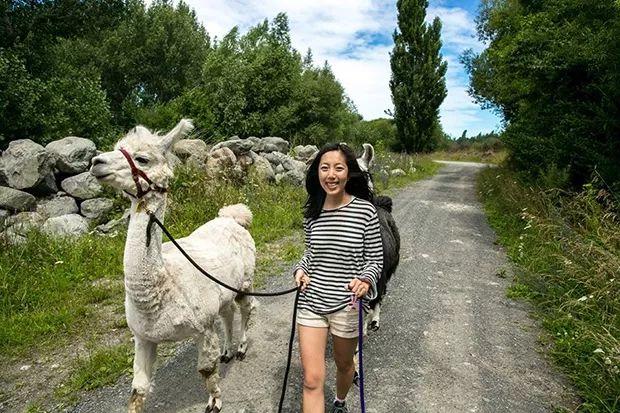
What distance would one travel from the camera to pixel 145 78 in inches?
1236

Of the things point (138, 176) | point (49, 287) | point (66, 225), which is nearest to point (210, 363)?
point (138, 176)

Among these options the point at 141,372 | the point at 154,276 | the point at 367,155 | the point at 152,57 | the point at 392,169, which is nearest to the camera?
the point at 154,276

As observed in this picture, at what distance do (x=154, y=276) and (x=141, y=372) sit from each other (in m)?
0.70

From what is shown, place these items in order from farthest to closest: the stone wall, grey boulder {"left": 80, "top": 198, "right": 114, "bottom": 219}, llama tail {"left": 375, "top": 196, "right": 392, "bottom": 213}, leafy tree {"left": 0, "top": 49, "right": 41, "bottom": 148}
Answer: leafy tree {"left": 0, "top": 49, "right": 41, "bottom": 148}
grey boulder {"left": 80, "top": 198, "right": 114, "bottom": 219}
the stone wall
llama tail {"left": 375, "top": 196, "right": 392, "bottom": 213}

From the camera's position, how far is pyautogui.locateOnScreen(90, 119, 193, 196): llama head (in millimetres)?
2451

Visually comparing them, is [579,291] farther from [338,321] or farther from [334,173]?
[334,173]

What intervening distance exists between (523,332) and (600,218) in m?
2.96

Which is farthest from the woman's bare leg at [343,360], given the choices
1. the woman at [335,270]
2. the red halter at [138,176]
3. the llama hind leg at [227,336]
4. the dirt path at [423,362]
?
the red halter at [138,176]

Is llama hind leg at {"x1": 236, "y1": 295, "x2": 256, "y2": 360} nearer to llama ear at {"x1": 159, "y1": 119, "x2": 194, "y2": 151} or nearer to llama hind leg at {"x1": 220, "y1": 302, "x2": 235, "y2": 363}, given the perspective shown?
llama hind leg at {"x1": 220, "y1": 302, "x2": 235, "y2": 363}

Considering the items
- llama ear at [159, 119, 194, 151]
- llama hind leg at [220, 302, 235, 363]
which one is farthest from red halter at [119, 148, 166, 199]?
llama hind leg at [220, 302, 235, 363]

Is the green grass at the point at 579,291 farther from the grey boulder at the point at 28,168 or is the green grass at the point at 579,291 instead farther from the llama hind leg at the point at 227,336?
the grey boulder at the point at 28,168

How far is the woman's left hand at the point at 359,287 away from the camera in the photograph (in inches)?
94.4

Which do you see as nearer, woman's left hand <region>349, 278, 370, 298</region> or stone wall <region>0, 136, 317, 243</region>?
woman's left hand <region>349, 278, 370, 298</region>

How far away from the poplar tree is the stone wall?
2321 centimetres
